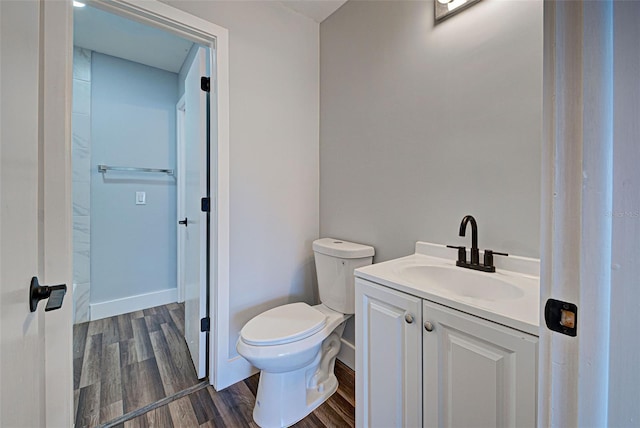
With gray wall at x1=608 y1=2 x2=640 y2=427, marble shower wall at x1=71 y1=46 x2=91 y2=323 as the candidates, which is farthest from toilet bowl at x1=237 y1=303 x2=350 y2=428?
marble shower wall at x1=71 y1=46 x2=91 y2=323

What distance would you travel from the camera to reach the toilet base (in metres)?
1.33

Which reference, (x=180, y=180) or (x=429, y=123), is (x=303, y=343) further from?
(x=180, y=180)

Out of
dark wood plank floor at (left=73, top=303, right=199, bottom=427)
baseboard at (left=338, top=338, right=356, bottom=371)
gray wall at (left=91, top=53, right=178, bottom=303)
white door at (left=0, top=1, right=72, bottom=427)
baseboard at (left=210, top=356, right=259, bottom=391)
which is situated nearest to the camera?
white door at (left=0, top=1, right=72, bottom=427)

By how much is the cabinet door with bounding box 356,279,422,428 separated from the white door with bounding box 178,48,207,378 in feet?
3.35

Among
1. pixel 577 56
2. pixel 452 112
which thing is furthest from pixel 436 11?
pixel 577 56

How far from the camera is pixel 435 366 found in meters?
0.87

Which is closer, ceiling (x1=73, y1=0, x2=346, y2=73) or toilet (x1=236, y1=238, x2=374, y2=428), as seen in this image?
toilet (x1=236, y1=238, x2=374, y2=428)

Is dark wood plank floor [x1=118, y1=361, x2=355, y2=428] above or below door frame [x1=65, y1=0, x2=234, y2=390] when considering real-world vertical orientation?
below

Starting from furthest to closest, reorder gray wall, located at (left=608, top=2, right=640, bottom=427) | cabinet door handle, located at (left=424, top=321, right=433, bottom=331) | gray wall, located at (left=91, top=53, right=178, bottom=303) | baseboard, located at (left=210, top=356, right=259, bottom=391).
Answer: gray wall, located at (left=91, top=53, right=178, bottom=303) → baseboard, located at (left=210, top=356, right=259, bottom=391) → cabinet door handle, located at (left=424, top=321, right=433, bottom=331) → gray wall, located at (left=608, top=2, right=640, bottom=427)

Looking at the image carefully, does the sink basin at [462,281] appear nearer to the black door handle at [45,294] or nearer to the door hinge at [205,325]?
the black door handle at [45,294]

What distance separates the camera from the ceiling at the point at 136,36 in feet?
6.06

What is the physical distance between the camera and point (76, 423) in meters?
1.33

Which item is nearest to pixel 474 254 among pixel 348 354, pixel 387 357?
pixel 387 357

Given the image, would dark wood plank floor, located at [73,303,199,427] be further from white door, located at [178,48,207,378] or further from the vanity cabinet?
the vanity cabinet
